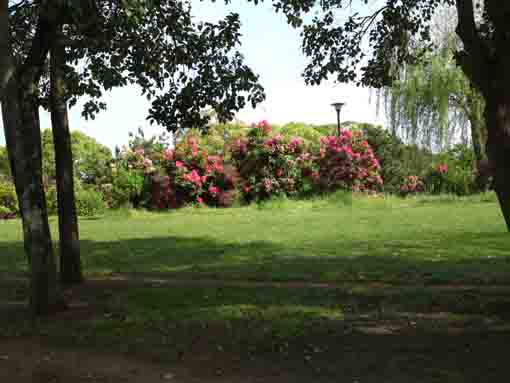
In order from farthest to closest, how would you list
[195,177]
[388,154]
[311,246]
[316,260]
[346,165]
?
[388,154] < [346,165] < [195,177] < [311,246] < [316,260]

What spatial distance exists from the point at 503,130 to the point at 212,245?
26.2 feet

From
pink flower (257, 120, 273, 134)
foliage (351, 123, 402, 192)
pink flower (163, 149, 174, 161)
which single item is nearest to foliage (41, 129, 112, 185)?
pink flower (163, 149, 174, 161)

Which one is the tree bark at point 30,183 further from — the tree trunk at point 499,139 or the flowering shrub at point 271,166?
the flowering shrub at point 271,166

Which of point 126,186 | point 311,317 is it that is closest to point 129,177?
point 126,186

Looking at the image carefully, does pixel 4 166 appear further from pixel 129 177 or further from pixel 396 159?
pixel 396 159

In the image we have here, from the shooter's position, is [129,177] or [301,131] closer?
[129,177]

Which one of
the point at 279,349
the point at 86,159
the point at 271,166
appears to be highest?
the point at 86,159

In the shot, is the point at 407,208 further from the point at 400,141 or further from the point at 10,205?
the point at 10,205

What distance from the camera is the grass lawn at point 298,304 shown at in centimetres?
→ 502

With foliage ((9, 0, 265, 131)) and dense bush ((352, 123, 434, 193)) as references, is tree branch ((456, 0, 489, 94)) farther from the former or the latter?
dense bush ((352, 123, 434, 193))

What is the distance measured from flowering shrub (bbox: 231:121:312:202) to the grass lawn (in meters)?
9.88

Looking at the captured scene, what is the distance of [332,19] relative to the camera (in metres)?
8.77

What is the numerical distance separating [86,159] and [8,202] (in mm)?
3979

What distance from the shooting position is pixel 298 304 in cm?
689
